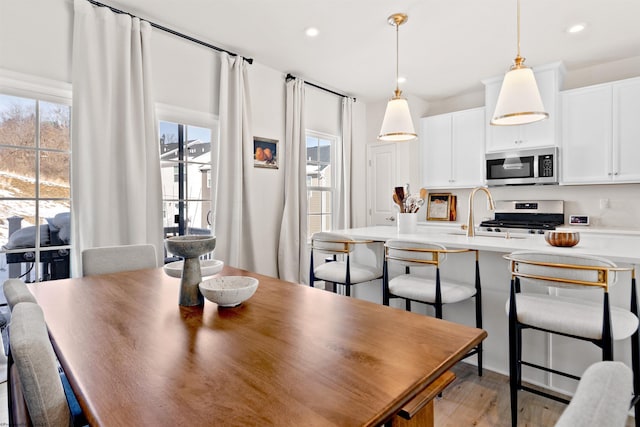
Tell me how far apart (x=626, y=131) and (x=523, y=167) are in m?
0.96

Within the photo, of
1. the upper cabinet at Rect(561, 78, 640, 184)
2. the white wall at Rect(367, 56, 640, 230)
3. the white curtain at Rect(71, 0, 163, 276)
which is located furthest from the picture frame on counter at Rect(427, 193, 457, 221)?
the white curtain at Rect(71, 0, 163, 276)

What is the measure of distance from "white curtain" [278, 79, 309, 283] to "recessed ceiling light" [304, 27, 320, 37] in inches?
35.9

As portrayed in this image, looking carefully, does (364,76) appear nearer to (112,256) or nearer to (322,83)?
(322,83)

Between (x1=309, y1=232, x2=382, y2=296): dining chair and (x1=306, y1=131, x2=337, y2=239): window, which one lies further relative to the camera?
(x1=306, y1=131, x2=337, y2=239): window

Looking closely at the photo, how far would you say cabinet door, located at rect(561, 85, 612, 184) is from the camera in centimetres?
361

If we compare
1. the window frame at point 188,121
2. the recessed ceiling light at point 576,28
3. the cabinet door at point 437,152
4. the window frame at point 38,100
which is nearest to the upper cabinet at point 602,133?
the recessed ceiling light at point 576,28

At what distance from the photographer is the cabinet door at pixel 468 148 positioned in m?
4.48

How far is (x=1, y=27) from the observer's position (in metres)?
2.22

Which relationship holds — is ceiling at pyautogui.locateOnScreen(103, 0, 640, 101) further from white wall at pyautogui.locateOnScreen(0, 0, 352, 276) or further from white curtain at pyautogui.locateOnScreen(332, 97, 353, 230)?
white curtain at pyautogui.locateOnScreen(332, 97, 353, 230)

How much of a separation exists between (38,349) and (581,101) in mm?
4821

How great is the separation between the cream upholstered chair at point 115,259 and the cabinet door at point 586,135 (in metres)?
4.27

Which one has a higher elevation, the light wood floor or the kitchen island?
the kitchen island

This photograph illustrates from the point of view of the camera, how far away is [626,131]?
3490 mm

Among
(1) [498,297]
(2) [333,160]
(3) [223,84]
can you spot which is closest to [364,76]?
(2) [333,160]
